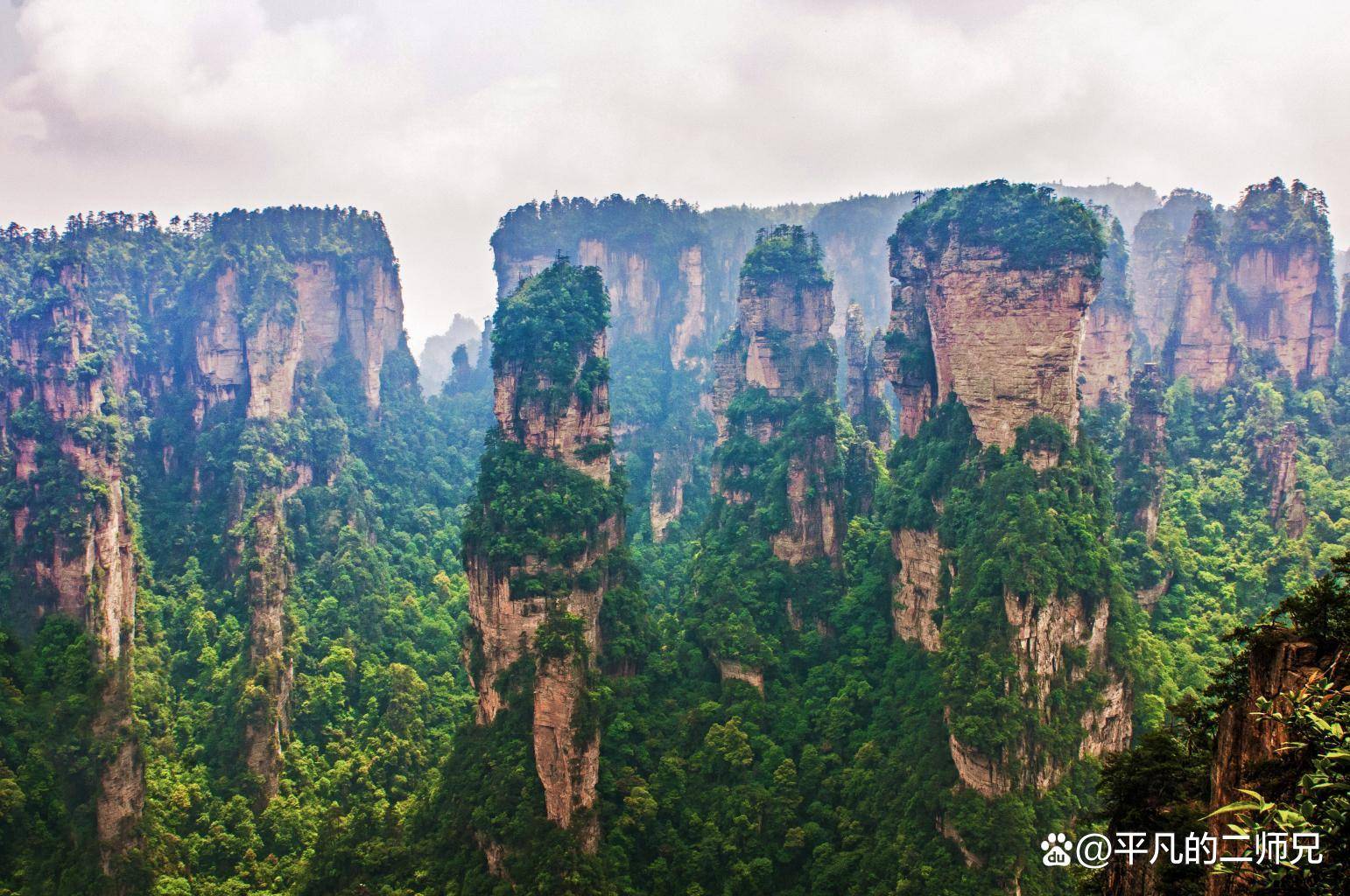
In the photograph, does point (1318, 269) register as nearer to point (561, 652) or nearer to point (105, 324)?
point (561, 652)

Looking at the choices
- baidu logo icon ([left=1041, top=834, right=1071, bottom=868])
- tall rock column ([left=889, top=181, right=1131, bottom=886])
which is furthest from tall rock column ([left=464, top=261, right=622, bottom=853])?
baidu logo icon ([left=1041, top=834, right=1071, bottom=868])

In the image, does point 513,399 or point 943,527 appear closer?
point 943,527

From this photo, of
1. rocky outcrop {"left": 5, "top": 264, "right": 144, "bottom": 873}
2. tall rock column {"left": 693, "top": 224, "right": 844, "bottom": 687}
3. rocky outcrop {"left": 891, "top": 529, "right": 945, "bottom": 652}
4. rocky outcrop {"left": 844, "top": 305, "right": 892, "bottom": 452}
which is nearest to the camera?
rocky outcrop {"left": 891, "top": 529, "right": 945, "bottom": 652}

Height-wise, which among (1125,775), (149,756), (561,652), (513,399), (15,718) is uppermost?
(513,399)

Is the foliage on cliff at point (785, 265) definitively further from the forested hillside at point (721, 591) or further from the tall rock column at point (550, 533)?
the tall rock column at point (550, 533)

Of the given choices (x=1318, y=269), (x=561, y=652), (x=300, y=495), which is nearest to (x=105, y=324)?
(x=300, y=495)

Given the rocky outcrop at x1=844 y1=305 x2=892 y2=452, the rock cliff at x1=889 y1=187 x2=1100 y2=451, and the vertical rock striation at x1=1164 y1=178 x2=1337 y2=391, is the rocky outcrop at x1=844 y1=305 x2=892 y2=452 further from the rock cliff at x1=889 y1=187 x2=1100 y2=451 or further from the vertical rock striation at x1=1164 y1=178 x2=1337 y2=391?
the vertical rock striation at x1=1164 y1=178 x2=1337 y2=391

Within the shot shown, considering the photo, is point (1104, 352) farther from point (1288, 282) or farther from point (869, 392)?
point (869, 392)
